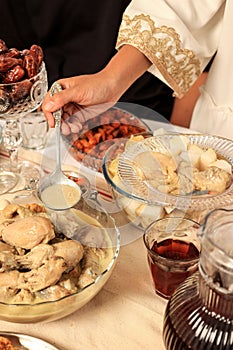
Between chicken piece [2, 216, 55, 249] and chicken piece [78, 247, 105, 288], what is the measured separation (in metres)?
0.05

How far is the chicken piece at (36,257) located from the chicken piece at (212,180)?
9.8 inches

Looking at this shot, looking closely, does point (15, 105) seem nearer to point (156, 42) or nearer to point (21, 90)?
point (21, 90)

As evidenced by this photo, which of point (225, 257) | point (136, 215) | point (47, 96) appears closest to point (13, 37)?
point (47, 96)

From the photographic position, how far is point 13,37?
210 cm

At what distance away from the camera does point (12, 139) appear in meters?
1.07

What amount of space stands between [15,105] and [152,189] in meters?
0.29

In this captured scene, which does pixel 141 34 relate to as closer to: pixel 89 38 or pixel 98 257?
pixel 98 257

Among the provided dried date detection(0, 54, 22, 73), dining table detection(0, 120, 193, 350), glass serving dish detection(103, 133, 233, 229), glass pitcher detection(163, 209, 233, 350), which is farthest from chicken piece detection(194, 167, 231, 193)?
dried date detection(0, 54, 22, 73)

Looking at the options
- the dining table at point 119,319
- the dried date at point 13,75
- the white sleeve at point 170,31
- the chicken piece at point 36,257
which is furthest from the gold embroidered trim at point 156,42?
the chicken piece at point 36,257

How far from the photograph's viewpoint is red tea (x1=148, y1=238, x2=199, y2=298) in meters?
0.77

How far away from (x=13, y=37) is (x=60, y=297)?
1.54 m

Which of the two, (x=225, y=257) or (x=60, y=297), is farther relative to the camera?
(x=60, y=297)

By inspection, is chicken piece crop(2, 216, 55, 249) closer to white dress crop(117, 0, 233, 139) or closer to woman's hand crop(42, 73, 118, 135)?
woman's hand crop(42, 73, 118, 135)

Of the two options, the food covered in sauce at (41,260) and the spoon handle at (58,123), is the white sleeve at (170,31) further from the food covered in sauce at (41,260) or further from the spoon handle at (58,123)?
the food covered in sauce at (41,260)
